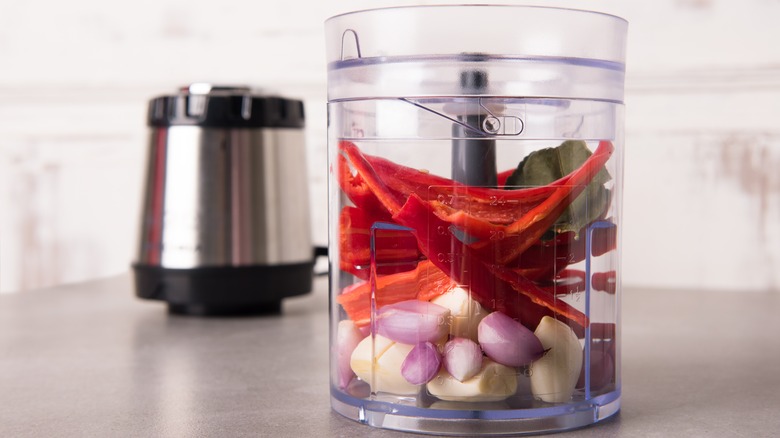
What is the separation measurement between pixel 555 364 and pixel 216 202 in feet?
1.95

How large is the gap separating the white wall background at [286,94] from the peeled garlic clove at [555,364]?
2.78 ft

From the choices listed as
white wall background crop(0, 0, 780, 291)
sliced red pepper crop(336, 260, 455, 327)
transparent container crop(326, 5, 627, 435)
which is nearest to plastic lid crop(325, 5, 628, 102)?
transparent container crop(326, 5, 627, 435)

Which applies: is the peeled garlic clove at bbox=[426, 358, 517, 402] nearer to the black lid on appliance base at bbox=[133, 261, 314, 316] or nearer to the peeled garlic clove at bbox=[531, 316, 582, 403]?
the peeled garlic clove at bbox=[531, 316, 582, 403]

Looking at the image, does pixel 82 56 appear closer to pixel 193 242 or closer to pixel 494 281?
pixel 193 242

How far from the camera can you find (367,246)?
60 cm

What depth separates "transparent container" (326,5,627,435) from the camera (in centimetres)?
55

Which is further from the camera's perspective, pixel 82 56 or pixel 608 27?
pixel 82 56

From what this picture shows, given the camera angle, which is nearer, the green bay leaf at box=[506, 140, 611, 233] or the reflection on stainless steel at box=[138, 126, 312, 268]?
the green bay leaf at box=[506, 140, 611, 233]

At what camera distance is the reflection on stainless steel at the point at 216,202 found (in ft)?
3.51

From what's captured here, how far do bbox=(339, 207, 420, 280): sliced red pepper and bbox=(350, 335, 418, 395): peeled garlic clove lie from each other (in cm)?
4

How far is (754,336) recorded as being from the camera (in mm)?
943

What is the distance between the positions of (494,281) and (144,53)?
1255 millimetres

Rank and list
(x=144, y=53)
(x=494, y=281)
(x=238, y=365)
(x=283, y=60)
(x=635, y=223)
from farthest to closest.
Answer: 1. (x=144, y=53)
2. (x=283, y=60)
3. (x=635, y=223)
4. (x=238, y=365)
5. (x=494, y=281)

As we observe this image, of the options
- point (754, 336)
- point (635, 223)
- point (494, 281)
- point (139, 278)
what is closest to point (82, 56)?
point (139, 278)
